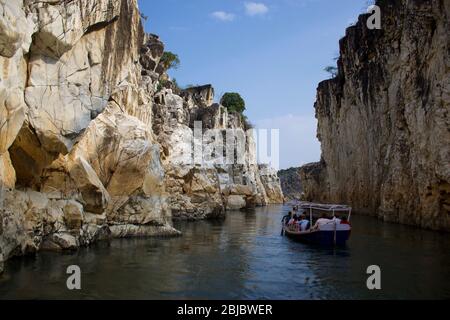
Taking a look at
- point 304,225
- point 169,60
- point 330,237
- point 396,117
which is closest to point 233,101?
point 169,60

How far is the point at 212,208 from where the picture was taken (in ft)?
122

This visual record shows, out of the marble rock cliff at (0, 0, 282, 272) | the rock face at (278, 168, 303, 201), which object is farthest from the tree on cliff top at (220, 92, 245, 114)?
the rock face at (278, 168, 303, 201)

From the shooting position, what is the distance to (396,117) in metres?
32.6

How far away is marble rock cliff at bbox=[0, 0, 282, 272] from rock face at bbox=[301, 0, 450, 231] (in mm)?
15891

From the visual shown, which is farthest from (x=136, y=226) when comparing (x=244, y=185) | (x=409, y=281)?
(x=244, y=185)

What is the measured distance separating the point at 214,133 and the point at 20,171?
3673cm

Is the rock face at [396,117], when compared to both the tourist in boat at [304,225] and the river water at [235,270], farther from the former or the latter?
the tourist in boat at [304,225]

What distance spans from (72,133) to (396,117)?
25013 mm

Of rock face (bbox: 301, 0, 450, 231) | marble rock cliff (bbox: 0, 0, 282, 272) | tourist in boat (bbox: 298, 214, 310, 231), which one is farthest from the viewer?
rock face (bbox: 301, 0, 450, 231)

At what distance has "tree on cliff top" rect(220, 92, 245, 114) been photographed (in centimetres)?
7706

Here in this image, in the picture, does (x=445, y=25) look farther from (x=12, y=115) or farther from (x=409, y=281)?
(x=12, y=115)

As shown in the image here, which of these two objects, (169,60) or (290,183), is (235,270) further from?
(290,183)

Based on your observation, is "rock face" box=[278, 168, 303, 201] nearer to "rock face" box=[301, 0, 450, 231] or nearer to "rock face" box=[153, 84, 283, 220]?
"rock face" box=[153, 84, 283, 220]

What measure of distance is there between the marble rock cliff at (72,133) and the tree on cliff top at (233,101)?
47.9m
